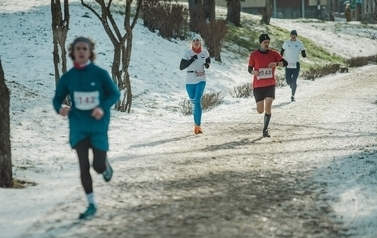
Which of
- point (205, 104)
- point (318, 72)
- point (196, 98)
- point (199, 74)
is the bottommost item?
point (318, 72)

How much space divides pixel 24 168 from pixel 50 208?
240 centimetres

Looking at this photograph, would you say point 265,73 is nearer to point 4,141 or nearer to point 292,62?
point 4,141

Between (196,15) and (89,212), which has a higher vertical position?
(196,15)

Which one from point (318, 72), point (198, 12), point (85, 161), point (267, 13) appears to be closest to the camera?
point (85, 161)

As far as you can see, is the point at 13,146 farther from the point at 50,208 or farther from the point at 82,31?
the point at 82,31

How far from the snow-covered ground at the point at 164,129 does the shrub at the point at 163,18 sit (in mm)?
1450

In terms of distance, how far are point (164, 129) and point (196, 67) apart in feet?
5.13

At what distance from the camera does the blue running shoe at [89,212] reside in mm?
6449

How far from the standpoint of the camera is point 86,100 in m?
6.60

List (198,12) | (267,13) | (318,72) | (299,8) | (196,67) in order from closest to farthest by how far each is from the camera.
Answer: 1. (196,67)
2. (318,72)
3. (198,12)
4. (267,13)
5. (299,8)

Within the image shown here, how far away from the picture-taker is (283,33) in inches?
1686

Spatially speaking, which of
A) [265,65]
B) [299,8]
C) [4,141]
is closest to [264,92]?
[265,65]

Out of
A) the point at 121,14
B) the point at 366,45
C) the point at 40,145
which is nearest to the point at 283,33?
the point at 366,45

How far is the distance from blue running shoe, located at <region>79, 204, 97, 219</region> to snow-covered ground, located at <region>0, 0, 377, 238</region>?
0.17 m
